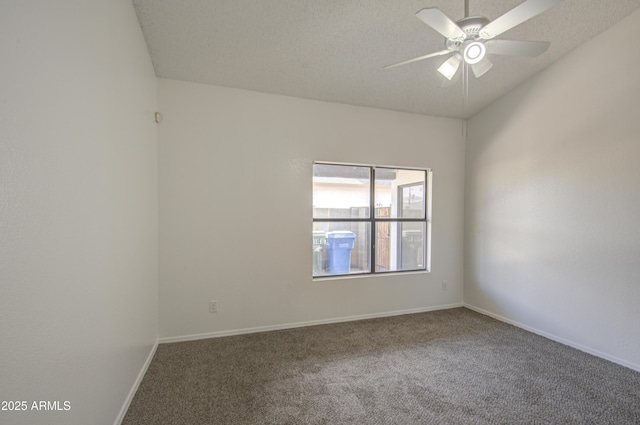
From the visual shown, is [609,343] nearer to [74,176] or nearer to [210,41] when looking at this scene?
[74,176]

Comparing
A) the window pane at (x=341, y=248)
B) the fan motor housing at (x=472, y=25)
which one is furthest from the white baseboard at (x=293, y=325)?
the fan motor housing at (x=472, y=25)

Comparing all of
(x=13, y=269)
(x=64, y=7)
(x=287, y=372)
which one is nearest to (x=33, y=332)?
(x=13, y=269)

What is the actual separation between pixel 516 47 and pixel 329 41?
145cm

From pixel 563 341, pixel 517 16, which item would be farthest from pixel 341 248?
pixel 517 16

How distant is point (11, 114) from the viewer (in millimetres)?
861

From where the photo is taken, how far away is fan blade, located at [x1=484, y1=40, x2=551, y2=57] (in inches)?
69.7

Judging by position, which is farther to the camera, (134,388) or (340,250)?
(340,250)

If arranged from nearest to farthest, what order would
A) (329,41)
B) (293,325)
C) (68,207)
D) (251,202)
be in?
(68,207) < (329,41) < (251,202) < (293,325)

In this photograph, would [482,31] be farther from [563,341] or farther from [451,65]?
[563,341]

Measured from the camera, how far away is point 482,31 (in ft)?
5.45

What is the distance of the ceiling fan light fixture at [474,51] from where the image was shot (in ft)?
5.63

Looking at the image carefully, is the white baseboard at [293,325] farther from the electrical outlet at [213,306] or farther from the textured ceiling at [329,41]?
the textured ceiling at [329,41]

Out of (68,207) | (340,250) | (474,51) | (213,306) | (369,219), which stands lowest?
(213,306)

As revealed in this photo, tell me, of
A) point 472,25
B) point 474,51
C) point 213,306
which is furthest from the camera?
point 213,306
